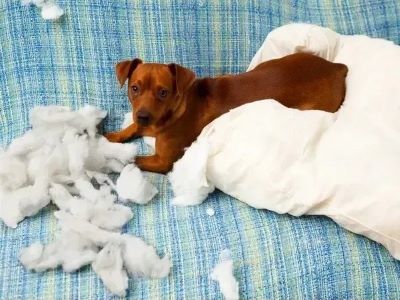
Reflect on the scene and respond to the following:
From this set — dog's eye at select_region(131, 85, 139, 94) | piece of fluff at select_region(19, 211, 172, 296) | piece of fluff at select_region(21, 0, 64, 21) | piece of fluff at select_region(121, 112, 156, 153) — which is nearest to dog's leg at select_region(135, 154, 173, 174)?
piece of fluff at select_region(121, 112, 156, 153)

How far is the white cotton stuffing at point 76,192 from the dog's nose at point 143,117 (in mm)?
98

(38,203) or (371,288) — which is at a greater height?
(38,203)

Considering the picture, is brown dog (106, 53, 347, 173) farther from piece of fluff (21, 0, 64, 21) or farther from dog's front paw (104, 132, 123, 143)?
piece of fluff (21, 0, 64, 21)

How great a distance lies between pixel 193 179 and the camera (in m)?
1.39

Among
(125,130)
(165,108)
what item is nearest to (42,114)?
(125,130)

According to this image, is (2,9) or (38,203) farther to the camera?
(2,9)

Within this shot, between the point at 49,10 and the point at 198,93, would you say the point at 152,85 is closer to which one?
the point at 198,93

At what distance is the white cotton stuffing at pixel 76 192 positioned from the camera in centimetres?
120

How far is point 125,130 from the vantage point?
1654mm

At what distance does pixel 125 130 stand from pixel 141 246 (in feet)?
1.72

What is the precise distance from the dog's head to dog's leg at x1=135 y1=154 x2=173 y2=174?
0.11 metres

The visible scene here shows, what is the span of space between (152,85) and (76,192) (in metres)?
0.38

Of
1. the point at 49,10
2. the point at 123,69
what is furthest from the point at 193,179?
the point at 49,10

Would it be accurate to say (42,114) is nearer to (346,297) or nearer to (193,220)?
(193,220)
